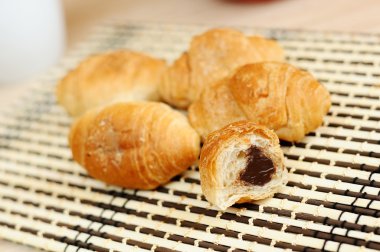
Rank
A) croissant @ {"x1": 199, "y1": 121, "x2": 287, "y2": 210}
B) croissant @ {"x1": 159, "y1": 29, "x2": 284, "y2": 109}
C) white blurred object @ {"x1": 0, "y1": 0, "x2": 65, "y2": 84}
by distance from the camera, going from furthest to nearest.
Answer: white blurred object @ {"x1": 0, "y1": 0, "x2": 65, "y2": 84} → croissant @ {"x1": 159, "y1": 29, "x2": 284, "y2": 109} → croissant @ {"x1": 199, "y1": 121, "x2": 287, "y2": 210}

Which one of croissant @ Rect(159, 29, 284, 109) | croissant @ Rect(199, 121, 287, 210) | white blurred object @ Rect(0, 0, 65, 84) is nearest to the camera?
croissant @ Rect(199, 121, 287, 210)

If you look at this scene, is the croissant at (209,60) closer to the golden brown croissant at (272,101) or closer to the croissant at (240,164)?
the golden brown croissant at (272,101)

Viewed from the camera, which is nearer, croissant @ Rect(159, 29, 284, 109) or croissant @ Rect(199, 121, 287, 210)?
croissant @ Rect(199, 121, 287, 210)

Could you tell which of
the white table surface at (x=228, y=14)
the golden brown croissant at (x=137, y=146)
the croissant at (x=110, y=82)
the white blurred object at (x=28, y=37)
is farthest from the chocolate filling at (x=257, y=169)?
the white blurred object at (x=28, y=37)

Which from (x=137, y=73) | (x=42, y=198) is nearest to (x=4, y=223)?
(x=42, y=198)

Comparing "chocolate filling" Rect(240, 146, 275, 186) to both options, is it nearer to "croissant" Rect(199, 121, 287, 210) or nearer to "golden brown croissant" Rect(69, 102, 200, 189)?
"croissant" Rect(199, 121, 287, 210)

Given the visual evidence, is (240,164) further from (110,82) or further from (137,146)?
(110,82)

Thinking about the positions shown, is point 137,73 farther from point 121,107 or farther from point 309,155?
point 309,155

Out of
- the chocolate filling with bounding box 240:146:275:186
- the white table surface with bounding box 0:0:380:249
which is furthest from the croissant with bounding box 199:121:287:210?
A: the white table surface with bounding box 0:0:380:249
